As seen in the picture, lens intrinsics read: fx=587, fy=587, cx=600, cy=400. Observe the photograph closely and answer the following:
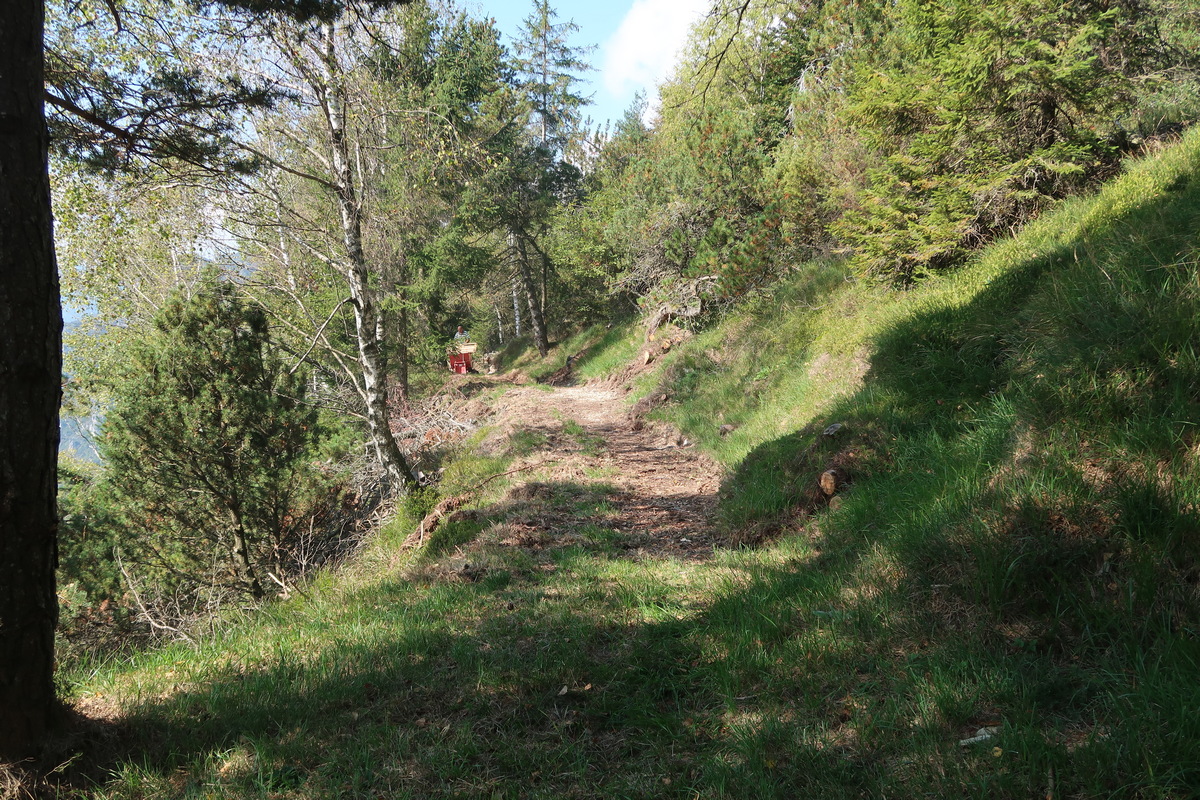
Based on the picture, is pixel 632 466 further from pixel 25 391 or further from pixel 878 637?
pixel 25 391

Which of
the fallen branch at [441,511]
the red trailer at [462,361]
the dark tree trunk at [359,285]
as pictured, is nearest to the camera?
→ the fallen branch at [441,511]

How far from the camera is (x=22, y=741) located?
2.46 metres

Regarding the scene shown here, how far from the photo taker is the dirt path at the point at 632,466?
6.29m

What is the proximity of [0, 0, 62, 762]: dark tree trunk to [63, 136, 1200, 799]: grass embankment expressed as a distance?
597 millimetres

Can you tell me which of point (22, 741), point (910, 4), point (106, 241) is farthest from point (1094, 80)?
point (106, 241)

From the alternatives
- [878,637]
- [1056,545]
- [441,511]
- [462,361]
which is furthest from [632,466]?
[462,361]

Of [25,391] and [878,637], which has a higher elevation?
[25,391]

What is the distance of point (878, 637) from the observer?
289cm

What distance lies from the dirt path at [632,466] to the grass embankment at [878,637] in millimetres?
1253

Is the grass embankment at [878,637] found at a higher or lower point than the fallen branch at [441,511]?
higher

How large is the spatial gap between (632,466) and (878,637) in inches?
248

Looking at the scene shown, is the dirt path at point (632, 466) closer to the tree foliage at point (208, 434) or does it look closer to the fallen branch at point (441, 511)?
the fallen branch at point (441, 511)

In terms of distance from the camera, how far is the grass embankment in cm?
221

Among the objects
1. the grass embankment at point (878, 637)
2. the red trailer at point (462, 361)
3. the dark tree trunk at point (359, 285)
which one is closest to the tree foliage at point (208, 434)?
the dark tree trunk at point (359, 285)
